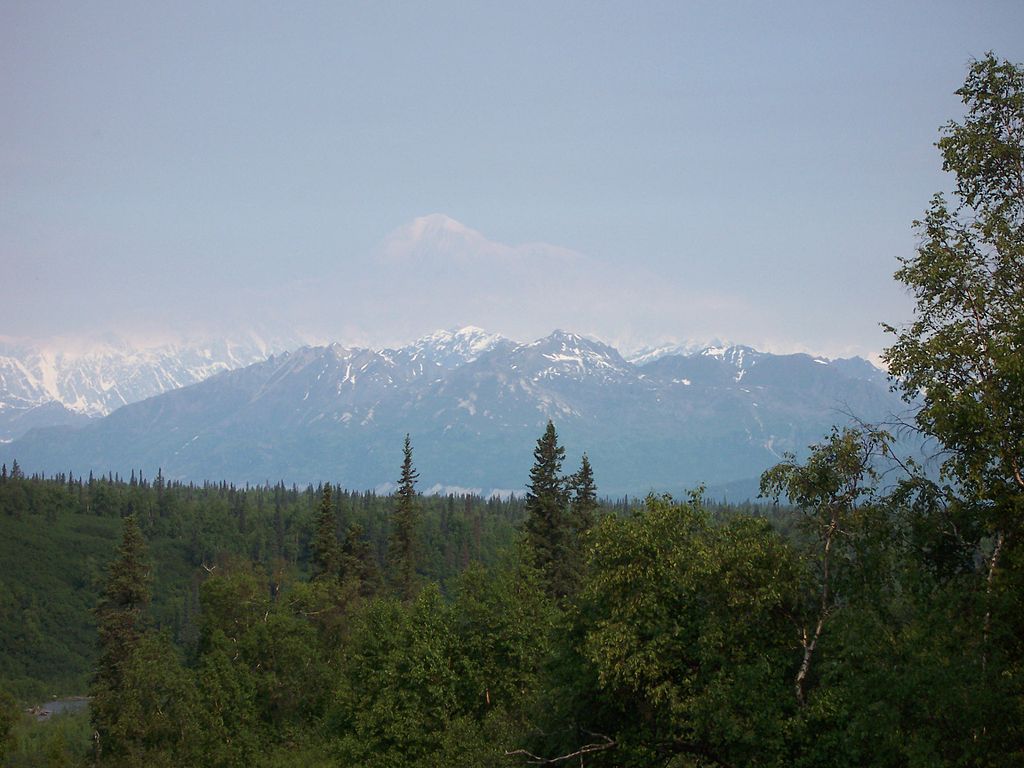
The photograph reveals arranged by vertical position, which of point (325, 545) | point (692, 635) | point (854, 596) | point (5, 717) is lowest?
point (5, 717)

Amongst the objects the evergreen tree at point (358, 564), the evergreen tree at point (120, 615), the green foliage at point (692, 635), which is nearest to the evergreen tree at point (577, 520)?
the evergreen tree at point (358, 564)

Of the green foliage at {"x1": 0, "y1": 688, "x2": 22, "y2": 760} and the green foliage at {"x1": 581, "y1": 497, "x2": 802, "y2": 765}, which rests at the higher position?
the green foliage at {"x1": 581, "y1": 497, "x2": 802, "y2": 765}

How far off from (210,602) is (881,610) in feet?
190

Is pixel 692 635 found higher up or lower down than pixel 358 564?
higher up

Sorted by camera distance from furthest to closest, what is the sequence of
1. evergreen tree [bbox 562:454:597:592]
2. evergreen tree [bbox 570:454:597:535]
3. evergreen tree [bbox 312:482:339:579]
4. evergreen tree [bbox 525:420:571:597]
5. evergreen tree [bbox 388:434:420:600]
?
evergreen tree [bbox 388:434:420:600], evergreen tree [bbox 312:482:339:579], evergreen tree [bbox 570:454:597:535], evergreen tree [bbox 525:420:571:597], evergreen tree [bbox 562:454:597:592]

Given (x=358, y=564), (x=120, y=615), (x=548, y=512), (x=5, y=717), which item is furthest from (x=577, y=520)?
(x=5, y=717)

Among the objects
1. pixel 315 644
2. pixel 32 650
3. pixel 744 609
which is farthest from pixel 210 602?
pixel 32 650

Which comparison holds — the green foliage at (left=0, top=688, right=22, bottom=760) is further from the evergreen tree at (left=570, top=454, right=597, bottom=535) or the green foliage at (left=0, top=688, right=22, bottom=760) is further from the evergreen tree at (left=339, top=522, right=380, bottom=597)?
the evergreen tree at (left=570, top=454, right=597, bottom=535)

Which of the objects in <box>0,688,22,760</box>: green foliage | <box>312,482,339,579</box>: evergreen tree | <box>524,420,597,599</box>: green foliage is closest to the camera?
<box>0,688,22,760</box>: green foliage

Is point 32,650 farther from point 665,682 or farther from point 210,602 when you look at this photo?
point 665,682

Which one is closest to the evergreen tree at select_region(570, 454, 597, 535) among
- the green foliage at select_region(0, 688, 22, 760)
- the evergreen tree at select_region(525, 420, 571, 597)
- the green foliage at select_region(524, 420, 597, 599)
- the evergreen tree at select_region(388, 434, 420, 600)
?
the green foliage at select_region(524, 420, 597, 599)

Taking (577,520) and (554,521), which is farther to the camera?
Result: (577,520)

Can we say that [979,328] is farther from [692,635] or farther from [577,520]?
[577,520]

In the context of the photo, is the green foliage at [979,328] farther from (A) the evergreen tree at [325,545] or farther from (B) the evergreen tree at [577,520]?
(A) the evergreen tree at [325,545]
